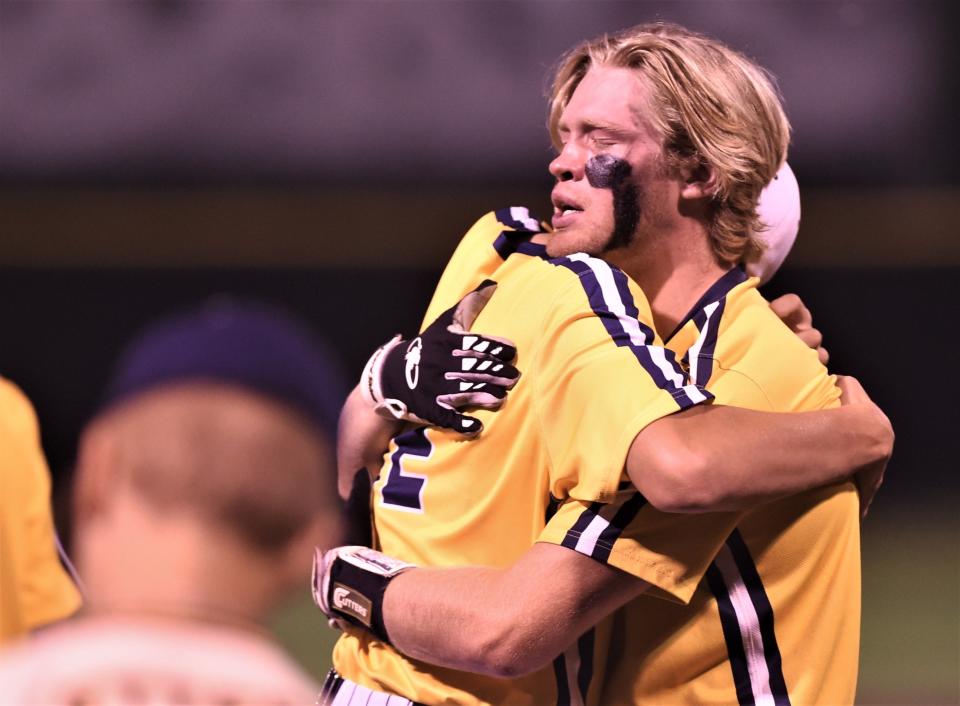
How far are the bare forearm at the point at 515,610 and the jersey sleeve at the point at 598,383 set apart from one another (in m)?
0.13

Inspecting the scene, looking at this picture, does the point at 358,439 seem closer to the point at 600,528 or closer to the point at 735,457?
the point at 600,528

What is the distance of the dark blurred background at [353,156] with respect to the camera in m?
7.25

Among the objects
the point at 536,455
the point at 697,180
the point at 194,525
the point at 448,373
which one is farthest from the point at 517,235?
the point at 194,525

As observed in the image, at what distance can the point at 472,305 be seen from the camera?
8.24 feet

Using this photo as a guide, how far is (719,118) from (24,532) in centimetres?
151

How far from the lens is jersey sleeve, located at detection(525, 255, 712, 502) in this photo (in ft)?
6.91

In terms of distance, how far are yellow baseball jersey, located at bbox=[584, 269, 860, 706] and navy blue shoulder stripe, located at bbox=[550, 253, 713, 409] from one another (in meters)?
0.15

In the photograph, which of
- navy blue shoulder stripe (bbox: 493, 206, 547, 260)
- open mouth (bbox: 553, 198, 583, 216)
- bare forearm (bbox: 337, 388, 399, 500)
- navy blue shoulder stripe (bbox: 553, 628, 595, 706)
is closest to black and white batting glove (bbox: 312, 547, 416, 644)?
bare forearm (bbox: 337, 388, 399, 500)

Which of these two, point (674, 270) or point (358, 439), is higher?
point (674, 270)

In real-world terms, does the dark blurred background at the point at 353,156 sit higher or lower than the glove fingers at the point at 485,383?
higher

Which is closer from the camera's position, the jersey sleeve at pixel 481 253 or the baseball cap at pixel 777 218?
the jersey sleeve at pixel 481 253

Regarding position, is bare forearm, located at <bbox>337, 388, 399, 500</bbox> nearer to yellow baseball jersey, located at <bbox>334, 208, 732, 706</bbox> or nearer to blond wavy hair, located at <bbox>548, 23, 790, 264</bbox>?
yellow baseball jersey, located at <bbox>334, 208, 732, 706</bbox>

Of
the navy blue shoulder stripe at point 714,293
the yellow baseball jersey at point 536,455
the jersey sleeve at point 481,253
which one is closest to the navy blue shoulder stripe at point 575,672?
the yellow baseball jersey at point 536,455

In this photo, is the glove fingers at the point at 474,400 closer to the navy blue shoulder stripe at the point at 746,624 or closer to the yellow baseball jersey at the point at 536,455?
the yellow baseball jersey at the point at 536,455
